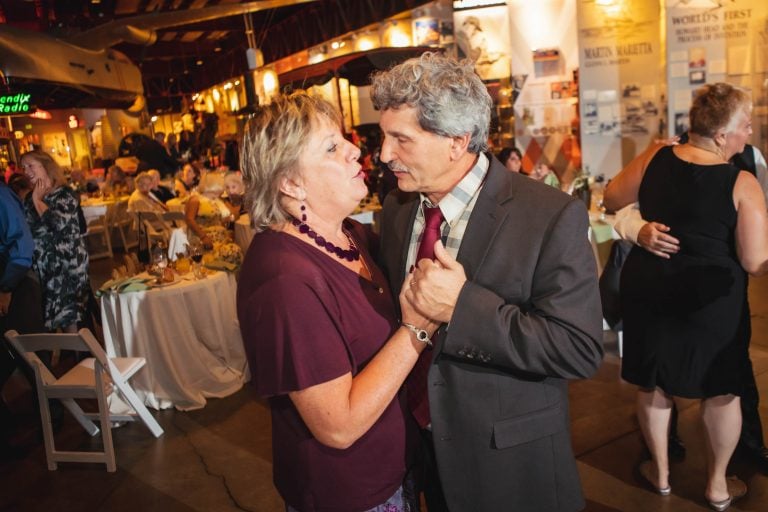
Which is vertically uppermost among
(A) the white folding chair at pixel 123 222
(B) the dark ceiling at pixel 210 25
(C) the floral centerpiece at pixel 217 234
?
(B) the dark ceiling at pixel 210 25

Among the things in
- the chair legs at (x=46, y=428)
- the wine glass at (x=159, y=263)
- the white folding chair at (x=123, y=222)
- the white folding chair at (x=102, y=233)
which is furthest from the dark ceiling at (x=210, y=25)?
the chair legs at (x=46, y=428)

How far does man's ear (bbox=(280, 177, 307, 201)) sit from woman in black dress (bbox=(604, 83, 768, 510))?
1.60m

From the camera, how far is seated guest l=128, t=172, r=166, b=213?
7828 mm

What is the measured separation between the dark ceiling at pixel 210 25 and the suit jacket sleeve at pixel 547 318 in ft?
22.5

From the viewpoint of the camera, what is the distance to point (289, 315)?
1.20 metres

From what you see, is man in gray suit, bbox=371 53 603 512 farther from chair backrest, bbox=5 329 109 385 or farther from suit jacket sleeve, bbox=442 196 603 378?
chair backrest, bbox=5 329 109 385

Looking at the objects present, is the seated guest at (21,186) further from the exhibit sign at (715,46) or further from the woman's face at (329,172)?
the exhibit sign at (715,46)

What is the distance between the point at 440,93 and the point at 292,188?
40cm

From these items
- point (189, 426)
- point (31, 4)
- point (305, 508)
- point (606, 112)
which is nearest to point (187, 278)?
point (189, 426)

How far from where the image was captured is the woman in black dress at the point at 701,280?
2.22 m

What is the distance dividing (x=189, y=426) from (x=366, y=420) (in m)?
2.88

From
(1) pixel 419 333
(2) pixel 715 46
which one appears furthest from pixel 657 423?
(2) pixel 715 46

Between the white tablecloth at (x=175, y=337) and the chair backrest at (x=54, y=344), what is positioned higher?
the chair backrest at (x=54, y=344)

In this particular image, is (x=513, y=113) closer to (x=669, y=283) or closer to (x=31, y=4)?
(x=669, y=283)
